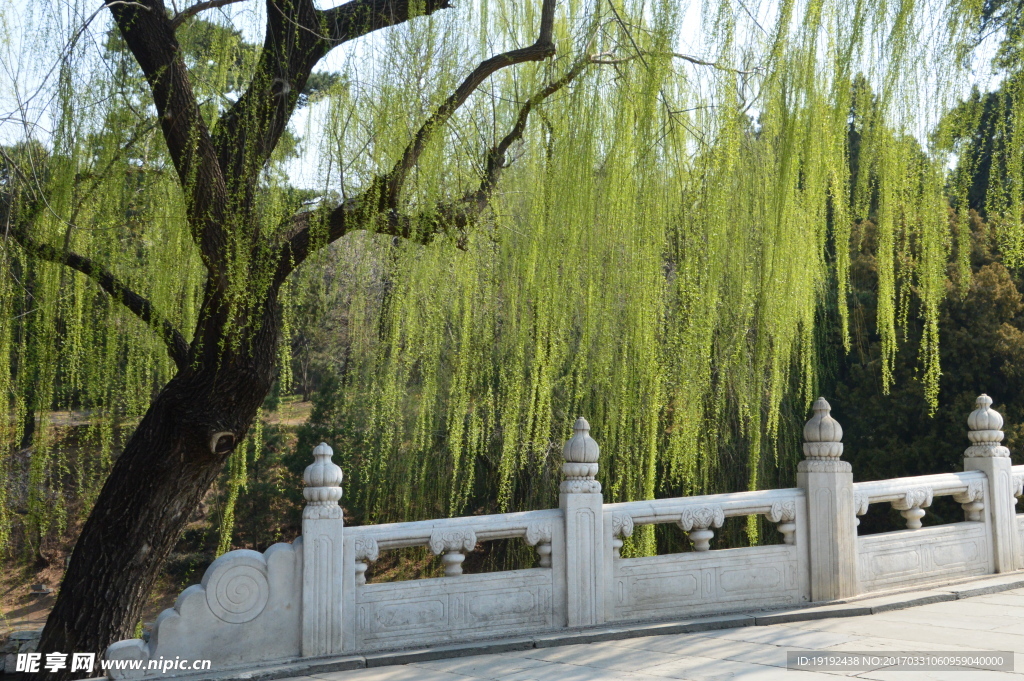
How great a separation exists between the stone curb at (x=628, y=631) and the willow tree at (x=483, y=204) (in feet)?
2.33

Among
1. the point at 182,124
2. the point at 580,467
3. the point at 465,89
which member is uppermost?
the point at 465,89

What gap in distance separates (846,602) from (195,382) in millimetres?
3433

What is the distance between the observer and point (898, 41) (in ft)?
11.5

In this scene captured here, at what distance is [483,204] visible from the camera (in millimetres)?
4727

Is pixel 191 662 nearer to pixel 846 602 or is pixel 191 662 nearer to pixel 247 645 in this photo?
pixel 247 645

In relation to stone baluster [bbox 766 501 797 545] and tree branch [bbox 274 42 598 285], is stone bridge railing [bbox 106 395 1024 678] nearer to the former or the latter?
stone baluster [bbox 766 501 797 545]

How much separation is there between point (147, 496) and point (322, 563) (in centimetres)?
126

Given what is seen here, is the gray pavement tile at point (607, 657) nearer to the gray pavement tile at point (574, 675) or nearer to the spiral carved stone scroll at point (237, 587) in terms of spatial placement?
the gray pavement tile at point (574, 675)

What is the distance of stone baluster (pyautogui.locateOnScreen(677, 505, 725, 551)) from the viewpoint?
15.8ft

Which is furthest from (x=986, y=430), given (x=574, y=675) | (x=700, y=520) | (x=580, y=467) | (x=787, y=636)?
(x=574, y=675)

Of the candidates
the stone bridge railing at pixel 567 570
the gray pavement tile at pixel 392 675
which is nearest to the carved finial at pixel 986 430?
the stone bridge railing at pixel 567 570

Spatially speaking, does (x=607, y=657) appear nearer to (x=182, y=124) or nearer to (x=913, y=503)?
(x=913, y=503)

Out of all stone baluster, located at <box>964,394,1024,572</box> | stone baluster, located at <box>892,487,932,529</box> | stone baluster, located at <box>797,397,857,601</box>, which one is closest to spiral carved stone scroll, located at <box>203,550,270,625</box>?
stone baluster, located at <box>797,397,857,601</box>

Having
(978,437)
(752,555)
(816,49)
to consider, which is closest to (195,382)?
(752,555)
